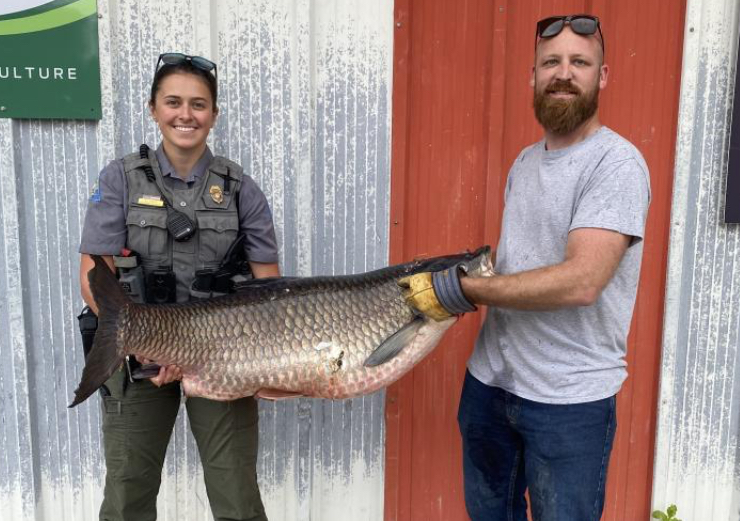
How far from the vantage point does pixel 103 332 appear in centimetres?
234

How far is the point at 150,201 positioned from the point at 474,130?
179cm

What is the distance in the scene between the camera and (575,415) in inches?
89.0

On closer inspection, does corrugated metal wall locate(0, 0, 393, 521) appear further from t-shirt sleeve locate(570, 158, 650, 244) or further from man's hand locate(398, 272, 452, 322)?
t-shirt sleeve locate(570, 158, 650, 244)

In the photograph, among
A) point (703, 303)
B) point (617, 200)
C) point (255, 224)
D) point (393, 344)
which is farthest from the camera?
point (703, 303)

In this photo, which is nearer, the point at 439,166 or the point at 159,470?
the point at 159,470

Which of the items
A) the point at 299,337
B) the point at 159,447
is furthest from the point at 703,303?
the point at 159,447

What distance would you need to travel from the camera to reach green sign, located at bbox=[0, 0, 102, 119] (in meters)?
2.94

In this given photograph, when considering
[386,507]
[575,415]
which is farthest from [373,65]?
[386,507]

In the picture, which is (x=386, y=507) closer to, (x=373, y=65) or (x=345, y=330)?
(x=345, y=330)

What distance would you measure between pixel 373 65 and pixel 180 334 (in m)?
1.77

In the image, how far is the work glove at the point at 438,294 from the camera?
2246 millimetres

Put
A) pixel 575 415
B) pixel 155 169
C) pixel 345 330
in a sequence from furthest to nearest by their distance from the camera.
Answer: pixel 155 169
pixel 345 330
pixel 575 415

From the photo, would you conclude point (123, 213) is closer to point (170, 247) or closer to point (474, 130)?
point (170, 247)

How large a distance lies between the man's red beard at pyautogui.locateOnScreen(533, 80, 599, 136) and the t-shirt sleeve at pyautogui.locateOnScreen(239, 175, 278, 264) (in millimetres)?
1283
